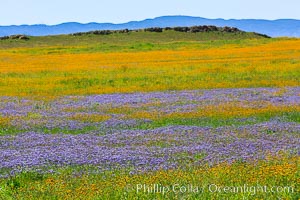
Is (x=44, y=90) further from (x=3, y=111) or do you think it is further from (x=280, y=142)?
(x=280, y=142)

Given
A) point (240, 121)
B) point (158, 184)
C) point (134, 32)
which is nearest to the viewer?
point (158, 184)

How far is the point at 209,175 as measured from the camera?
1088 cm

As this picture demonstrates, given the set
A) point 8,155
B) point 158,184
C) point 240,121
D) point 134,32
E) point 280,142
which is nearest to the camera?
point 158,184

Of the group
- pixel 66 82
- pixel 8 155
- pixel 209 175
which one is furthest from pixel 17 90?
pixel 209 175

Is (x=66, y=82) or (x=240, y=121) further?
(x=66, y=82)

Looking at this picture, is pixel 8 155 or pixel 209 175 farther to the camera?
pixel 8 155

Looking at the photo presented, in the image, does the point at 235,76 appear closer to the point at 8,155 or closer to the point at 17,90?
the point at 17,90

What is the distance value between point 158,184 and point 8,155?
4.94m

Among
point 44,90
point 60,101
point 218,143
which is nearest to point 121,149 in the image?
point 218,143

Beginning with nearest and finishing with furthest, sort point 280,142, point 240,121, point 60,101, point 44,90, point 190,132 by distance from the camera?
point 280,142 < point 190,132 < point 240,121 < point 60,101 < point 44,90

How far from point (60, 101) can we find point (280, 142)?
1484cm

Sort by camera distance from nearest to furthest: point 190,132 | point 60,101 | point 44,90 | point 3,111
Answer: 1. point 190,132
2. point 3,111
3. point 60,101
4. point 44,90

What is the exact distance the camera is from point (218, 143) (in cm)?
1465

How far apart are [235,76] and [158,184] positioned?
28234 millimetres
